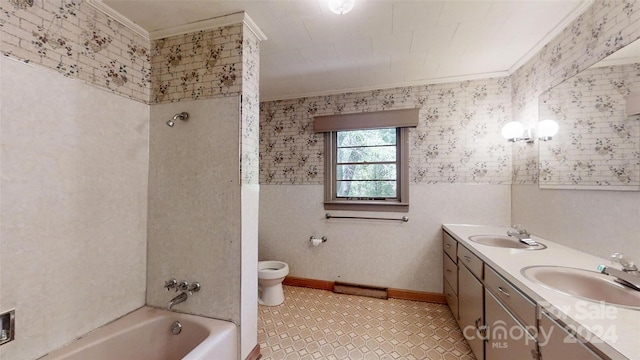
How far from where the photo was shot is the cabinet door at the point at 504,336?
1.04 meters

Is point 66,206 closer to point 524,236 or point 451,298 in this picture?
point 451,298

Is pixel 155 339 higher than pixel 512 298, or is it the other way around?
pixel 512 298

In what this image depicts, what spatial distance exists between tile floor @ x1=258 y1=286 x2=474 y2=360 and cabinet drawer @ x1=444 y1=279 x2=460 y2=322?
0.10 meters

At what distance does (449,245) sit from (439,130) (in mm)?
1191

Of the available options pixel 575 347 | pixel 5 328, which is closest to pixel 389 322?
pixel 575 347

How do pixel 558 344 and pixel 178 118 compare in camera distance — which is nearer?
pixel 558 344

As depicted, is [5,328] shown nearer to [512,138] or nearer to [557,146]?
[557,146]

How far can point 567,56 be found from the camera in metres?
1.64

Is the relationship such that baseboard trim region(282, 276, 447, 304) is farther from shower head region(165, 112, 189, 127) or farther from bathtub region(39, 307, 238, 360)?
shower head region(165, 112, 189, 127)

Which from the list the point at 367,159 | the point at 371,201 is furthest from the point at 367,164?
the point at 371,201

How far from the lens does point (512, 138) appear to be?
2.20 meters

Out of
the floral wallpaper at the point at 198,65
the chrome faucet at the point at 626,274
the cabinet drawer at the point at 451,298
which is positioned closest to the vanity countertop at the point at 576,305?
the chrome faucet at the point at 626,274

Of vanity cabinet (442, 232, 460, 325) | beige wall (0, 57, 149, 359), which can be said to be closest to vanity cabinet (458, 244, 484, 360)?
vanity cabinet (442, 232, 460, 325)

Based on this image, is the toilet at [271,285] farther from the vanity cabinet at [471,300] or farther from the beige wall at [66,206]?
the vanity cabinet at [471,300]
